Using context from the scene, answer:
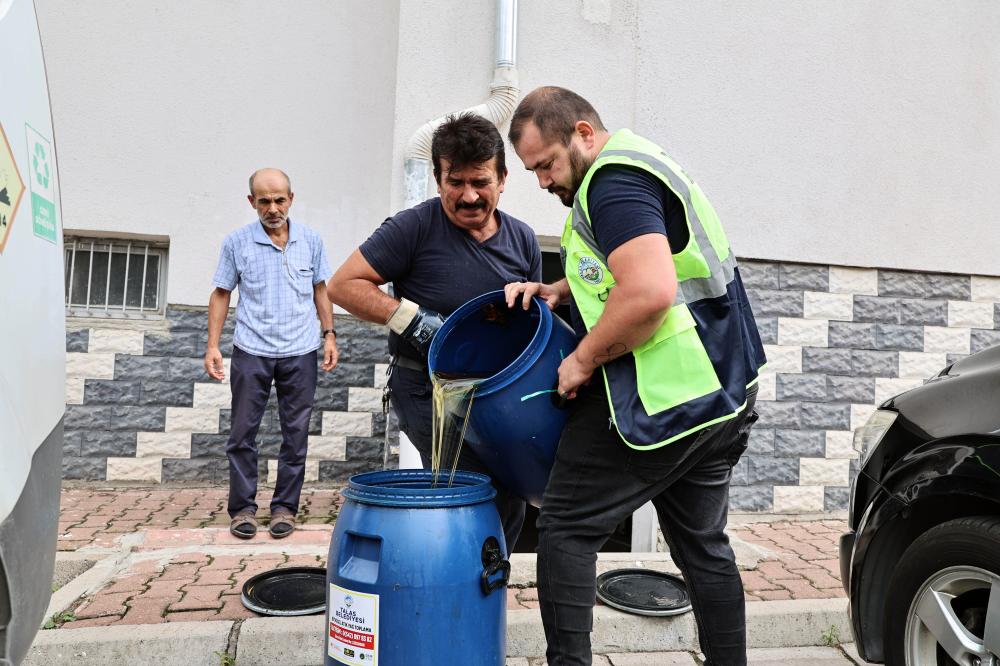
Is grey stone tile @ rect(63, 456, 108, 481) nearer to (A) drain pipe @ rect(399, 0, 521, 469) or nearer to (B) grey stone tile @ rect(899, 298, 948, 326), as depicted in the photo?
(A) drain pipe @ rect(399, 0, 521, 469)

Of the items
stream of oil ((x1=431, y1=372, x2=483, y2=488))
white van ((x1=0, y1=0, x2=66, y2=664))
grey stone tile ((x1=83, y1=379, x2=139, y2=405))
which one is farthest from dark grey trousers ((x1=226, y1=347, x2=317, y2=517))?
white van ((x1=0, y1=0, x2=66, y2=664))

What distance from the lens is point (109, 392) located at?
523 centimetres

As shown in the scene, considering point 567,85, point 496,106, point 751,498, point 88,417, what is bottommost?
point 751,498

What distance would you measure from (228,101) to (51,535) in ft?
14.3

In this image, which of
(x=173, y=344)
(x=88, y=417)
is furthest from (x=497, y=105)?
(x=88, y=417)

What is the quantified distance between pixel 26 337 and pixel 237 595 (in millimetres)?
2140

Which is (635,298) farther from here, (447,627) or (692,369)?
(447,627)

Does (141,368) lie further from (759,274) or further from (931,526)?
(931,526)

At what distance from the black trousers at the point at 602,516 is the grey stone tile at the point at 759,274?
3157 mm

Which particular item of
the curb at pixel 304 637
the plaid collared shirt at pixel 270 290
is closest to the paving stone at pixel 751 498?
the curb at pixel 304 637

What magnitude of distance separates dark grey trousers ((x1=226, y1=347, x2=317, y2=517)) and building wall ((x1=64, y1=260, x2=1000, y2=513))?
961 mm

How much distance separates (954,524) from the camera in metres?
2.01

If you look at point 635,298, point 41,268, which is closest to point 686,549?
point 635,298

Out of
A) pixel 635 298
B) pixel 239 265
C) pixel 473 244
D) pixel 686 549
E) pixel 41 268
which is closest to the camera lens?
pixel 41 268
